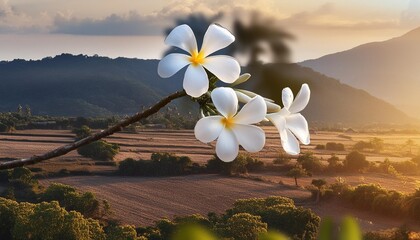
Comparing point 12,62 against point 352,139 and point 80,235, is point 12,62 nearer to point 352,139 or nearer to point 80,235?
point 352,139

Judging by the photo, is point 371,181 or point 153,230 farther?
point 371,181

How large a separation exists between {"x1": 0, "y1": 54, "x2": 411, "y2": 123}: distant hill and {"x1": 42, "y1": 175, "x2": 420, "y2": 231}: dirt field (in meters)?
8.89

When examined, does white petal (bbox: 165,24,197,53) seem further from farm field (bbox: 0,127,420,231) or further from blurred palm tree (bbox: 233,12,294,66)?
farm field (bbox: 0,127,420,231)

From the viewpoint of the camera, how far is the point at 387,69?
90125mm

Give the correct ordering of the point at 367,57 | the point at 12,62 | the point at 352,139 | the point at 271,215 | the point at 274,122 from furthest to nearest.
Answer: the point at 367,57, the point at 12,62, the point at 352,139, the point at 271,215, the point at 274,122

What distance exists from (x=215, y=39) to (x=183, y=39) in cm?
3

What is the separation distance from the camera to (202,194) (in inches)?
1337

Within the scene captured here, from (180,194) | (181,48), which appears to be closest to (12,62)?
(180,194)

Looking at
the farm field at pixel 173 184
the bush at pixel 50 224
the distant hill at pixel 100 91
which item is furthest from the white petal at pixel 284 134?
the distant hill at pixel 100 91

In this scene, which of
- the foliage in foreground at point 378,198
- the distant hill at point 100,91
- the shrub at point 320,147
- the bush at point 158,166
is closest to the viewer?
the foliage in foreground at point 378,198

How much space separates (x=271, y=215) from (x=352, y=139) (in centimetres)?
2756

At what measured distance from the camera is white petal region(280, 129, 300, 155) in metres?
0.67

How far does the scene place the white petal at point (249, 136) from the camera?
0.63 m

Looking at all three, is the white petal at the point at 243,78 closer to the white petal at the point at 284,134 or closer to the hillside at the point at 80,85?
the white petal at the point at 284,134
